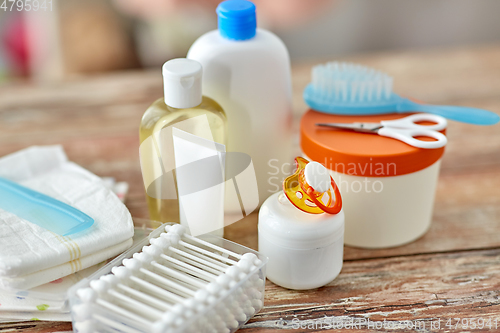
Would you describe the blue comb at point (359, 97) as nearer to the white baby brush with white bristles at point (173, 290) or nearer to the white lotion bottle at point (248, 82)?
the white lotion bottle at point (248, 82)

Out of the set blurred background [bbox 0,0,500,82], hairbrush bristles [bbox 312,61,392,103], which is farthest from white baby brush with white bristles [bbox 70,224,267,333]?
blurred background [bbox 0,0,500,82]

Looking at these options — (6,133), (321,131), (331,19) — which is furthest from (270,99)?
(331,19)

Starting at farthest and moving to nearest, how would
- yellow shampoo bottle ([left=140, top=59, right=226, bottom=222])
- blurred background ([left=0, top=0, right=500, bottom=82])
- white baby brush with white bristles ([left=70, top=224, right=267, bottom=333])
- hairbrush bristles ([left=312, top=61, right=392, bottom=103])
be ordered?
1. blurred background ([left=0, top=0, right=500, bottom=82])
2. hairbrush bristles ([left=312, top=61, right=392, bottom=103])
3. yellow shampoo bottle ([left=140, top=59, right=226, bottom=222])
4. white baby brush with white bristles ([left=70, top=224, right=267, bottom=333])

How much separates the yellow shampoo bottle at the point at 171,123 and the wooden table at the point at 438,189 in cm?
8

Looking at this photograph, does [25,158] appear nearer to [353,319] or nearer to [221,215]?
[221,215]

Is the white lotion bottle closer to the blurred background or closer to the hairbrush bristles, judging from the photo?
the hairbrush bristles

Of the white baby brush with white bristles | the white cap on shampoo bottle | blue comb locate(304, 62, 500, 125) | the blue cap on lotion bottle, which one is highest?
the blue cap on lotion bottle

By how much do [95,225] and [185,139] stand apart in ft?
0.38

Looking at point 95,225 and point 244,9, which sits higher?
point 244,9

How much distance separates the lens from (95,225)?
1.60ft

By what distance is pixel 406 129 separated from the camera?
0.54m

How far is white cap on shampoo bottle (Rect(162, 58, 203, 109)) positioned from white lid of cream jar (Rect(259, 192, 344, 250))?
0.42 ft

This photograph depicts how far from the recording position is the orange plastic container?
502mm

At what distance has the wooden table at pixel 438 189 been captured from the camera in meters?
0.46
